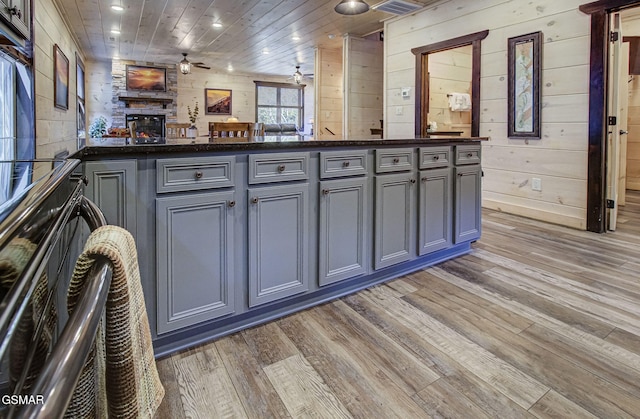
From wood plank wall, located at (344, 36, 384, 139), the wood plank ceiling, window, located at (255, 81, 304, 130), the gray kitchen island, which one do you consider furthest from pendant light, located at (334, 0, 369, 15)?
window, located at (255, 81, 304, 130)

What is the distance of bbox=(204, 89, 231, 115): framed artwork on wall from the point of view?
10586 millimetres

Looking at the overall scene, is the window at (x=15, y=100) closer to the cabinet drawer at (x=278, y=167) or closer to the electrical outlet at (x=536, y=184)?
the cabinet drawer at (x=278, y=167)

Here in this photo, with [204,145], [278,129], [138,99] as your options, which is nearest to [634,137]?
[204,145]

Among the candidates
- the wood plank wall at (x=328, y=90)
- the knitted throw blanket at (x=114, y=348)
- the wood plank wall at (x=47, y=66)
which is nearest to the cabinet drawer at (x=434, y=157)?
the knitted throw blanket at (x=114, y=348)

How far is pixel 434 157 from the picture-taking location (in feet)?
8.70

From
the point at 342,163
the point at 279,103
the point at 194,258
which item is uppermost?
the point at 279,103

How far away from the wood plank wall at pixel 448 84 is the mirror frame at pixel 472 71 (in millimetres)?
317

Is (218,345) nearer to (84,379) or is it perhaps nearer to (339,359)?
→ (339,359)

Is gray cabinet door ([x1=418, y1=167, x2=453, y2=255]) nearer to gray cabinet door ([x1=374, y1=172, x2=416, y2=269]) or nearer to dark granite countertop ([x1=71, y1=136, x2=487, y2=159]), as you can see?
gray cabinet door ([x1=374, y1=172, x2=416, y2=269])

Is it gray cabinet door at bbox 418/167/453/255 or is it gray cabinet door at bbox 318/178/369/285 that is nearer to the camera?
gray cabinet door at bbox 318/178/369/285

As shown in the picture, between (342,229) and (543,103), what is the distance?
2932 mm

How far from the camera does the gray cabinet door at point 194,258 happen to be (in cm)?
165

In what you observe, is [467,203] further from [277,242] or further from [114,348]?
[114,348]

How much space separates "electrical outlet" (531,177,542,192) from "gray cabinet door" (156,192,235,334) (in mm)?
3470
